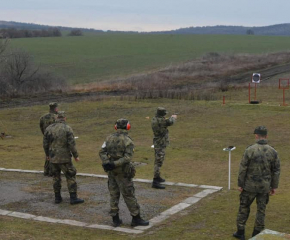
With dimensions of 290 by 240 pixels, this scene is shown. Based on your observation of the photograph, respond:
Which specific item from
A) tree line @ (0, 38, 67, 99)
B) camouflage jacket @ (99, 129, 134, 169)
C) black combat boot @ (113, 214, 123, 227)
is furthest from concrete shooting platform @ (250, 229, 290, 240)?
tree line @ (0, 38, 67, 99)

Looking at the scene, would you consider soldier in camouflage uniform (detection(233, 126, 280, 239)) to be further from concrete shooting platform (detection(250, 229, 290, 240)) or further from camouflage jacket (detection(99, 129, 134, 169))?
camouflage jacket (detection(99, 129, 134, 169))

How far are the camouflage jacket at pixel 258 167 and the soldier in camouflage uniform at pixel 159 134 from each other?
421cm

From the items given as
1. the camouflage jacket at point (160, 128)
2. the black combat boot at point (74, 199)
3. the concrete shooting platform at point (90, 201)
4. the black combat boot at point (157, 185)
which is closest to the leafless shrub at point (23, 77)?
the concrete shooting platform at point (90, 201)

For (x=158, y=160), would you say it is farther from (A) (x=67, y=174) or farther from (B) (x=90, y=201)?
(A) (x=67, y=174)

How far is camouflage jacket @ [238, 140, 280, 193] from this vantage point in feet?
31.8

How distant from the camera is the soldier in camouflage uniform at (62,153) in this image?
12320 mm

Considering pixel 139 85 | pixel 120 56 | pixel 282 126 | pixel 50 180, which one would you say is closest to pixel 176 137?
pixel 282 126

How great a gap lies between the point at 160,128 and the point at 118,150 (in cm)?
371

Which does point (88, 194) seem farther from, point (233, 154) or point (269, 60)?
point (269, 60)

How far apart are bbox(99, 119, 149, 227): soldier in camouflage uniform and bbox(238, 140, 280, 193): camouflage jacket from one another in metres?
2.09

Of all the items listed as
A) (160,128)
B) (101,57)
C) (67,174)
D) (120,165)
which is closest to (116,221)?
(120,165)

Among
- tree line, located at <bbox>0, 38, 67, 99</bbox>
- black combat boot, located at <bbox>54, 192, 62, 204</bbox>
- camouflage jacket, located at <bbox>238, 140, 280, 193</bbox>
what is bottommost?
black combat boot, located at <bbox>54, 192, 62, 204</bbox>

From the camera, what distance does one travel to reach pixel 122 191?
10609 millimetres

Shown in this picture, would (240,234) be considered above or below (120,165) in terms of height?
below
